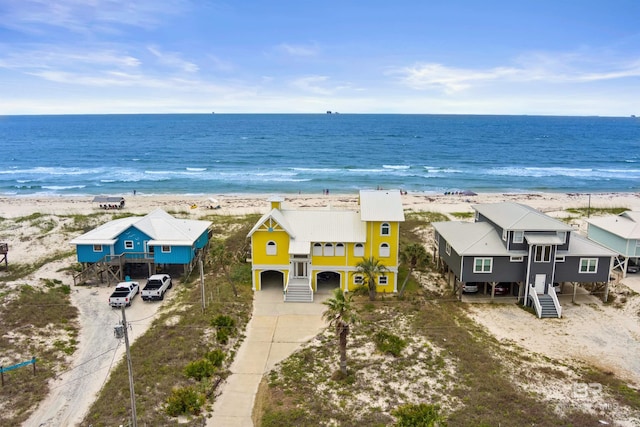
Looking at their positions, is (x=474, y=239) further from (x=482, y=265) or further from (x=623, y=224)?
(x=623, y=224)

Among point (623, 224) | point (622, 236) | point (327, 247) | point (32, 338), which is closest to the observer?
point (32, 338)

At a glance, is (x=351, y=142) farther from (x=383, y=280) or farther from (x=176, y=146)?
(x=383, y=280)

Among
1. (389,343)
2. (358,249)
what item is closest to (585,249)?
(358,249)

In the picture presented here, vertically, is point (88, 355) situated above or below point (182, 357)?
below

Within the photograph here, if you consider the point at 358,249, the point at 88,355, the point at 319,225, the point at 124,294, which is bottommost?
the point at 88,355

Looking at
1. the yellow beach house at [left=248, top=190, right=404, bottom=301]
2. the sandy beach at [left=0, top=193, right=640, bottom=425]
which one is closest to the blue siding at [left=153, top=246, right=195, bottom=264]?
the sandy beach at [left=0, top=193, right=640, bottom=425]

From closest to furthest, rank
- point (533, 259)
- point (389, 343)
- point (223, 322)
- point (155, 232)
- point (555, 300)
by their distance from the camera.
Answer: point (389, 343), point (223, 322), point (555, 300), point (533, 259), point (155, 232)

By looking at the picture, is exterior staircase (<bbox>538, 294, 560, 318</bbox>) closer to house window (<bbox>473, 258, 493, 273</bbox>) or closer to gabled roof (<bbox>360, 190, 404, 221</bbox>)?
house window (<bbox>473, 258, 493, 273</bbox>)
